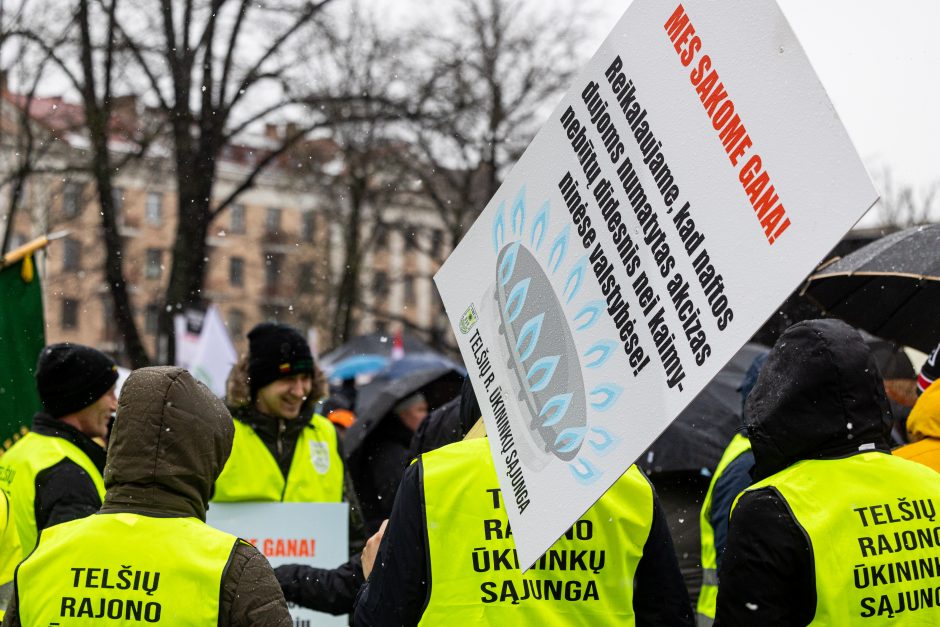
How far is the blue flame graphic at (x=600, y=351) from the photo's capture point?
2.29 m

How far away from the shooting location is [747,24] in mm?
2045

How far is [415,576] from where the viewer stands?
2900 millimetres

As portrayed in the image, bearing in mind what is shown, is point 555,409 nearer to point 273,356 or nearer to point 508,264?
point 508,264

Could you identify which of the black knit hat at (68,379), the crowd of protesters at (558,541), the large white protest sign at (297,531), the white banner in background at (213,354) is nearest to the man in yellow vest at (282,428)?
the large white protest sign at (297,531)

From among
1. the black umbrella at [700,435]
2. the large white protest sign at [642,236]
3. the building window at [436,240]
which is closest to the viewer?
the large white protest sign at [642,236]

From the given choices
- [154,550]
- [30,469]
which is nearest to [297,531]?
[30,469]

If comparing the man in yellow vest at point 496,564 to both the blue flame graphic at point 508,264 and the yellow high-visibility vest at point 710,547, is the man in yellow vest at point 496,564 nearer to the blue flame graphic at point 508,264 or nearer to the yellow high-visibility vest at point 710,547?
the blue flame graphic at point 508,264

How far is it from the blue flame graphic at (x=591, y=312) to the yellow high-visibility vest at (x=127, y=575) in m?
0.98

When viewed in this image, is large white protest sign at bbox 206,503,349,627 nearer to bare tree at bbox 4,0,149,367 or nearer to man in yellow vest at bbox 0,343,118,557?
man in yellow vest at bbox 0,343,118,557

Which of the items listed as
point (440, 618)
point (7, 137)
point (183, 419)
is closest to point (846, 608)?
point (440, 618)

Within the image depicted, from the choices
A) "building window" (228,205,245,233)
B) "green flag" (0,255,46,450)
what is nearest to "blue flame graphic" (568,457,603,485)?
"green flag" (0,255,46,450)

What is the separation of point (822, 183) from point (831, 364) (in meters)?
1.24

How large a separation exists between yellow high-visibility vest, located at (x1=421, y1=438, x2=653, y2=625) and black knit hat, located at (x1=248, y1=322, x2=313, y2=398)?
2458mm

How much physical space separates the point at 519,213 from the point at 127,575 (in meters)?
1.16
